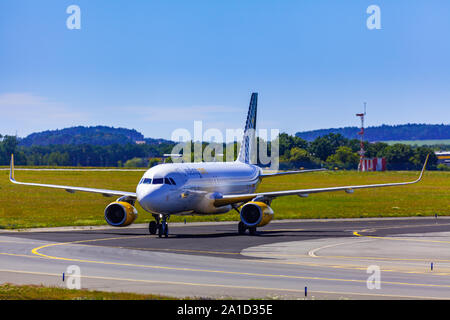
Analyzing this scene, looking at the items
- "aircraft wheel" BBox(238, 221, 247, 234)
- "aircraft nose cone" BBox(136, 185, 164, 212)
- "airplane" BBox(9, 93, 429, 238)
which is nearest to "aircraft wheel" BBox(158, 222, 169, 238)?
"airplane" BBox(9, 93, 429, 238)

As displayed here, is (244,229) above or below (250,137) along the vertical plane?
below

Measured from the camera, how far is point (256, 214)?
49.5 metres

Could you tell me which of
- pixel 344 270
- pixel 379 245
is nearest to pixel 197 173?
pixel 379 245

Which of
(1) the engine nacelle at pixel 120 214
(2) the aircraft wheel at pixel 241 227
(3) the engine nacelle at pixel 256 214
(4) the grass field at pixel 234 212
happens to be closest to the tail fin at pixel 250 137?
(4) the grass field at pixel 234 212

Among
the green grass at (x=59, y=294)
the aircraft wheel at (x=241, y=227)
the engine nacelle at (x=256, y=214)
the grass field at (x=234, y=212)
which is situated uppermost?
the engine nacelle at (x=256, y=214)

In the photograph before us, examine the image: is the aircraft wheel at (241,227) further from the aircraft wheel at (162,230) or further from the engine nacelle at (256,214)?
the aircraft wheel at (162,230)

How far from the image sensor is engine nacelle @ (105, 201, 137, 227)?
50.4 m

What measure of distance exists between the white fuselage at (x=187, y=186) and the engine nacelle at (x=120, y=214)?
2.62 m

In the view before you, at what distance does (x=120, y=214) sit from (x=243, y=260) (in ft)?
56.3

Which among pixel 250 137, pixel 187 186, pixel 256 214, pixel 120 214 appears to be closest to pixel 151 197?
pixel 187 186

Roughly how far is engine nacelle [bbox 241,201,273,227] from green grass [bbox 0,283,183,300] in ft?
79.0

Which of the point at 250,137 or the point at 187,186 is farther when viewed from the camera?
the point at 250,137

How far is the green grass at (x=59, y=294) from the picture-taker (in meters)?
24.3

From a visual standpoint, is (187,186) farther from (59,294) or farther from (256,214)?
(59,294)
